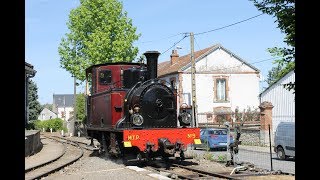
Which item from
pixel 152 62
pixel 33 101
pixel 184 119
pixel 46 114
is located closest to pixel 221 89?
pixel 184 119

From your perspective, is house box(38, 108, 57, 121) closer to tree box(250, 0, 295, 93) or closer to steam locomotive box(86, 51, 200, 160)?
steam locomotive box(86, 51, 200, 160)

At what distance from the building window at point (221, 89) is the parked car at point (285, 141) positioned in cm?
2343

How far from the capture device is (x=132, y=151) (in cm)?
1434

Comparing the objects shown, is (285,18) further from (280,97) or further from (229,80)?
(229,80)

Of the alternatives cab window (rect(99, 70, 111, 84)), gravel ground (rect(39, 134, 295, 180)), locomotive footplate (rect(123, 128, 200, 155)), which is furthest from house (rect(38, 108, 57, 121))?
locomotive footplate (rect(123, 128, 200, 155))

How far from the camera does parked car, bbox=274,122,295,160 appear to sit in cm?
1621

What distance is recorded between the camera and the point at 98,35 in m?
30.3

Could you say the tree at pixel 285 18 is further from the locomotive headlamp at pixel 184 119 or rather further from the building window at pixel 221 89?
the building window at pixel 221 89

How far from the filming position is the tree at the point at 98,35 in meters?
30.4

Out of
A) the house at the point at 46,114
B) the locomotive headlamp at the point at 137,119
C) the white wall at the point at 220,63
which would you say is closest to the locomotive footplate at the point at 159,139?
Answer: the locomotive headlamp at the point at 137,119
